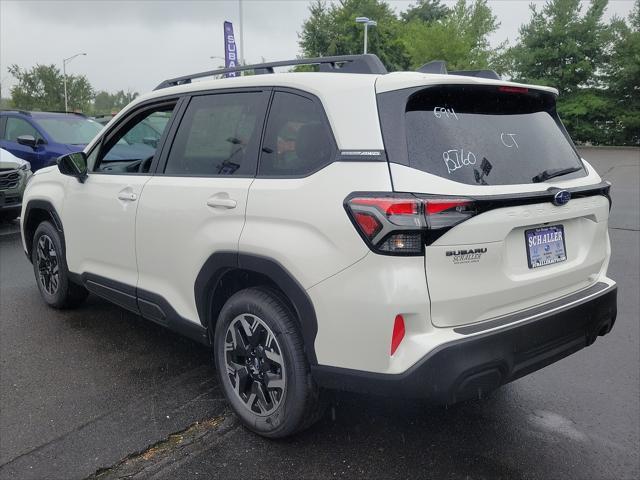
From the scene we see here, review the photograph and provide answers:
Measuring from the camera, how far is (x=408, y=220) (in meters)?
2.26

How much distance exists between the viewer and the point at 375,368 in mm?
2371

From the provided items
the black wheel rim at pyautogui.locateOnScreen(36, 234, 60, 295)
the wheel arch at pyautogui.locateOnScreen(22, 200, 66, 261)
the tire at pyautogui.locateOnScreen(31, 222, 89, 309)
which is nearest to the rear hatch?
the wheel arch at pyautogui.locateOnScreen(22, 200, 66, 261)

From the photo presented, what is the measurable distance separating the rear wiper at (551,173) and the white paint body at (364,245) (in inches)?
2.1

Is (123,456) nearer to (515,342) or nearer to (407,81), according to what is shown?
(515,342)

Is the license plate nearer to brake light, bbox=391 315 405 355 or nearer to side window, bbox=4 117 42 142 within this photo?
brake light, bbox=391 315 405 355

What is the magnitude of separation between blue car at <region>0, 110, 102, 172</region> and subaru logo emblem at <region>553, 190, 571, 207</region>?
916cm

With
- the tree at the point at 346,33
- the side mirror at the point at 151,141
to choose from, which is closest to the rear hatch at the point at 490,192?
the side mirror at the point at 151,141

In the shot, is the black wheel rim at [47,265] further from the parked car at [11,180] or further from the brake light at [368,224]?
the parked car at [11,180]

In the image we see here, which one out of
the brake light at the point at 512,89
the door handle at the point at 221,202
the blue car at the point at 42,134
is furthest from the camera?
the blue car at the point at 42,134

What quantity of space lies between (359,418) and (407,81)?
1.83m

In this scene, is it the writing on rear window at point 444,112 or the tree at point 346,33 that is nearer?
the writing on rear window at point 444,112

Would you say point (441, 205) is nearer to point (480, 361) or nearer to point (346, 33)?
point (480, 361)

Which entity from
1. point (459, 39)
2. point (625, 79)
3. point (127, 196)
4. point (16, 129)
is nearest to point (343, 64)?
point (127, 196)

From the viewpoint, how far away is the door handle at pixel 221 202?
290 cm
